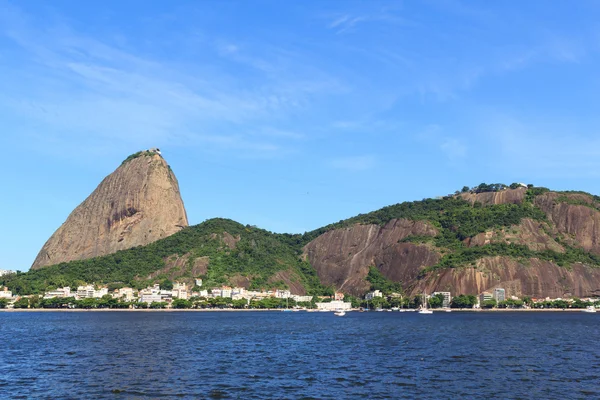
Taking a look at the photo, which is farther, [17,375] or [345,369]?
[345,369]

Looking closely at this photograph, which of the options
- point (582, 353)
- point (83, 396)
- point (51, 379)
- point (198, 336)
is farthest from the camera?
point (198, 336)

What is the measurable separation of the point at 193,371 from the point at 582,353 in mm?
39720

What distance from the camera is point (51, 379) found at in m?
43.3

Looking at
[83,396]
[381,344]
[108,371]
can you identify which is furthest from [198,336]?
[83,396]

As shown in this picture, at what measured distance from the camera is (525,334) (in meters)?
88.2

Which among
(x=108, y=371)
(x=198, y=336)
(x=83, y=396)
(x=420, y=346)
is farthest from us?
(x=198, y=336)

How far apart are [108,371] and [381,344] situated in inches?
1373

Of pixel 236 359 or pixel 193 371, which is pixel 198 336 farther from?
pixel 193 371

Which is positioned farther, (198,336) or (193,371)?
(198,336)

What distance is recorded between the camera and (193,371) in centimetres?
4734

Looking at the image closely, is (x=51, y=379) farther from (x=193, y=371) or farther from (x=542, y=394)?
(x=542, y=394)

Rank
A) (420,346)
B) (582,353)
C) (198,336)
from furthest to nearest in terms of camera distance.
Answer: (198,336) → (420,346) → (582,353)

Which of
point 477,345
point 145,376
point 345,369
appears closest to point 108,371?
point 145,376

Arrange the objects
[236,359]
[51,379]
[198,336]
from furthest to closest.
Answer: [198,336] < [236,359] < [51,379]
